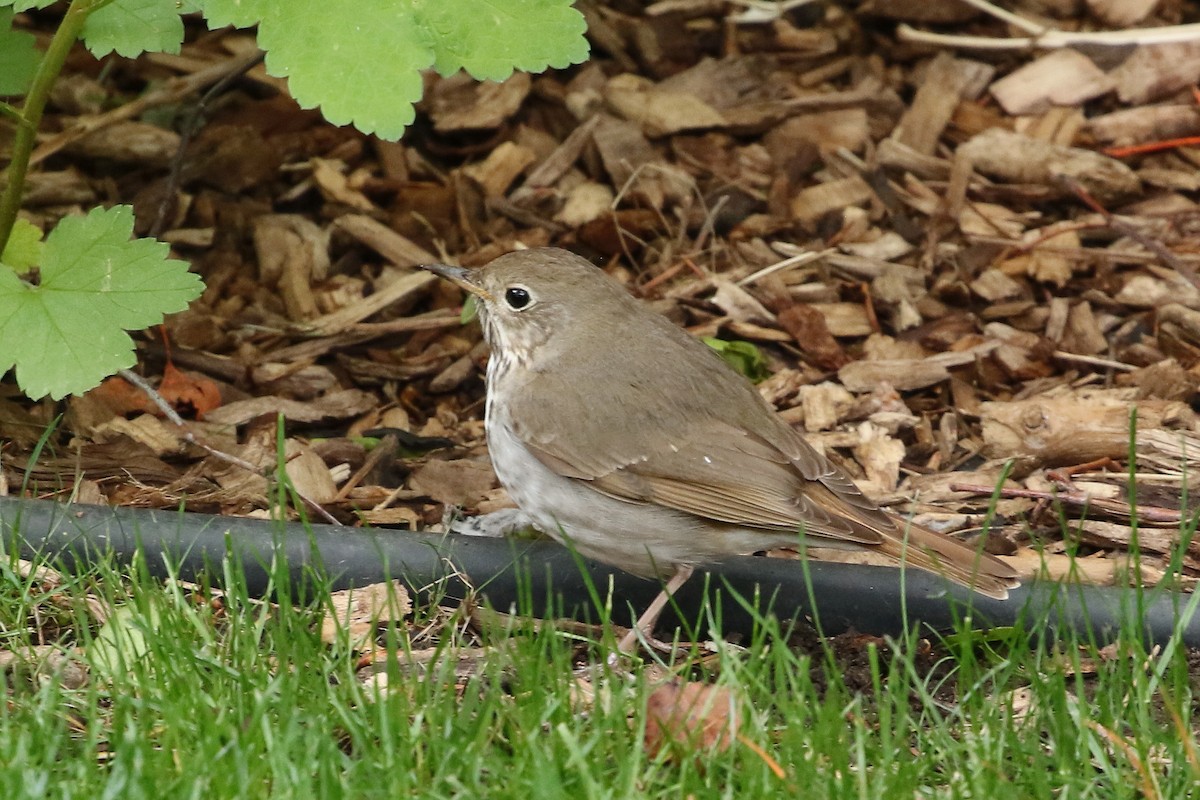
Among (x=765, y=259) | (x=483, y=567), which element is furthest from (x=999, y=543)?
Result: (x=765, y=259)

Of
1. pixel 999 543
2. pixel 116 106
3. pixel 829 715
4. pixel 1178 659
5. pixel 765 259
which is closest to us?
pixel 829 715

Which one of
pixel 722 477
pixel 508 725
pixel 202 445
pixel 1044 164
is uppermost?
pixel 1044 164

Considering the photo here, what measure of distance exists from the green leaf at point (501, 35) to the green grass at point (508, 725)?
145cm

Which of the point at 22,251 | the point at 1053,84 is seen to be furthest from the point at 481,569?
the point at 1053,84

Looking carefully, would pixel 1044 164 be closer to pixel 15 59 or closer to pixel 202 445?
pixel 202 445

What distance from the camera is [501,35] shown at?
4.31 metres

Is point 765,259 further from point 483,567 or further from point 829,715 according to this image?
point 829,715

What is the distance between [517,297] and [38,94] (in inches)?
60.0

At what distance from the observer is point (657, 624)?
483 centimetres

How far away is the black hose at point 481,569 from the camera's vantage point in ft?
14.3

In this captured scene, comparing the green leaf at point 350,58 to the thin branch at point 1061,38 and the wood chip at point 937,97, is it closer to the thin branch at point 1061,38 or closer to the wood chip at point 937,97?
the wood chip at point 937,97

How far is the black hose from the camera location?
434cm

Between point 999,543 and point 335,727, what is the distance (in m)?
2.23

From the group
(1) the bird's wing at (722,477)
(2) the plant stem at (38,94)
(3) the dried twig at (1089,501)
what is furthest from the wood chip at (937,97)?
(2) the plant stem at (38,94)
